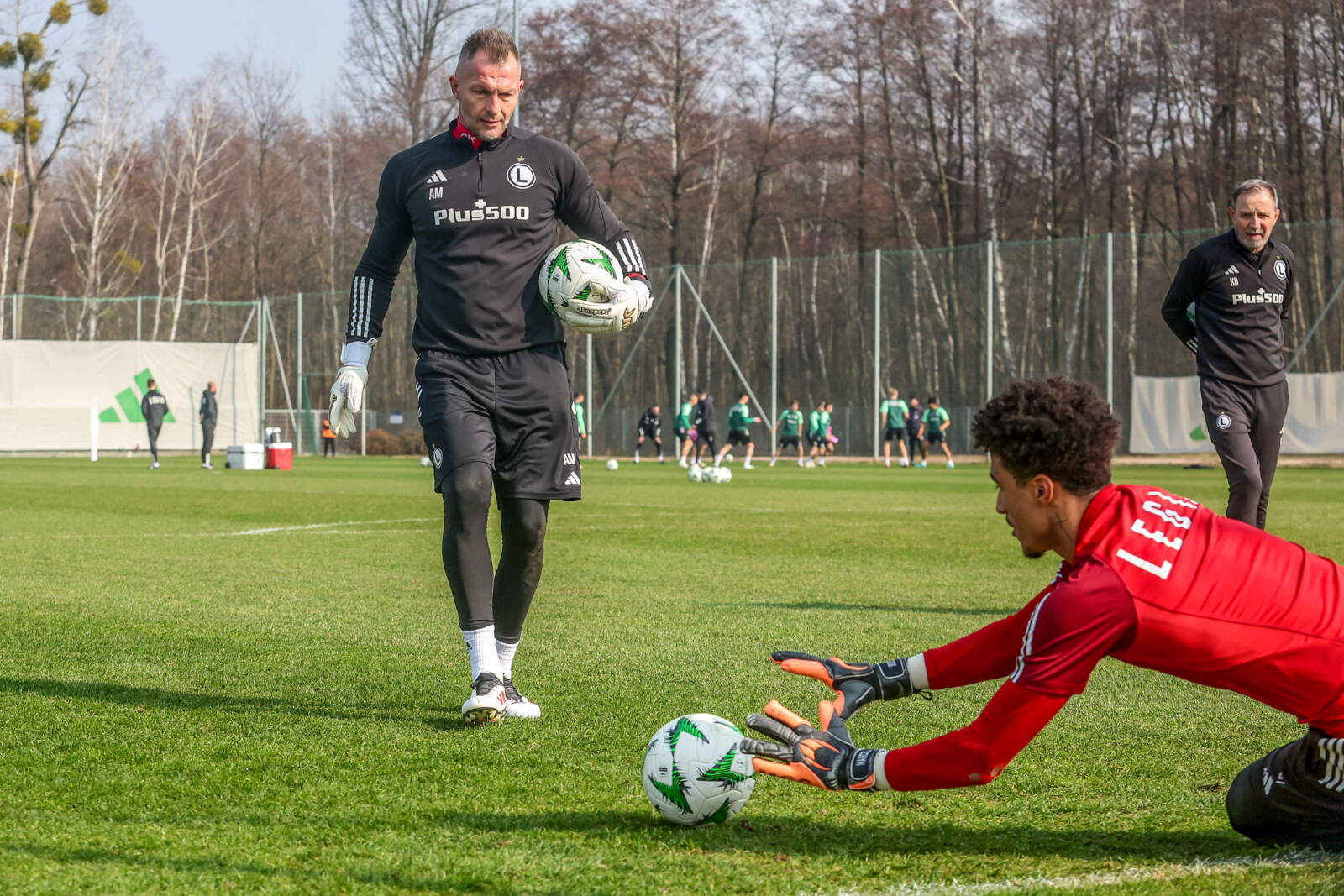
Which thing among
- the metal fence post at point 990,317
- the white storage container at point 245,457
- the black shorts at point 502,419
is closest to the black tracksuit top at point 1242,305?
the black shorts at point 502,419

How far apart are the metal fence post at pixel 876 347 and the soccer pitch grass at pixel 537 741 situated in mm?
26193

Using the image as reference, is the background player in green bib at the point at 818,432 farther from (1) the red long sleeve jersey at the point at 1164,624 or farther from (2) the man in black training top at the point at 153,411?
(1) the red long sleeve jersey at the point at 1164,624

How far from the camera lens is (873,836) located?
3.45 metres

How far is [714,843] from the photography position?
11.1 ft

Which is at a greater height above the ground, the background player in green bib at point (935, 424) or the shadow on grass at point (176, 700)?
the background player in green bib at point (935, 424)

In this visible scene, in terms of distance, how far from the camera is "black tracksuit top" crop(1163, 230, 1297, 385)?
24.4 feet

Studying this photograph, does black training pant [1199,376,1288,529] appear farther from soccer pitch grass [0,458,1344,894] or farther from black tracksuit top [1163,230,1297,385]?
soccer pitch grass [0,458,1344,894]

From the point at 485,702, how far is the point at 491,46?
2.24 meters

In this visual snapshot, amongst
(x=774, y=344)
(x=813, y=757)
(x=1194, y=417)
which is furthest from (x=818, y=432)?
(x=813, y=757)

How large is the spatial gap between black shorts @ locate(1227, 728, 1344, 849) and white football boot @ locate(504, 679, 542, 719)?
2.34 m

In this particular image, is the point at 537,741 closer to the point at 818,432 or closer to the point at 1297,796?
the point at 1297,796

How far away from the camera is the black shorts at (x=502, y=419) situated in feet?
16.2

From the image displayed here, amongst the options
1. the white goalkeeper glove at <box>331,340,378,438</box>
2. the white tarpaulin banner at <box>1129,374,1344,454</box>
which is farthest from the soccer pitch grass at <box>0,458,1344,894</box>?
the white tarpaulin banner at <box>1129,374,1344,454</box>

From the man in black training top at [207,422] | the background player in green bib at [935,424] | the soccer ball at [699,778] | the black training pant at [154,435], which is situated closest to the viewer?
the soccer ball at [699,778]
